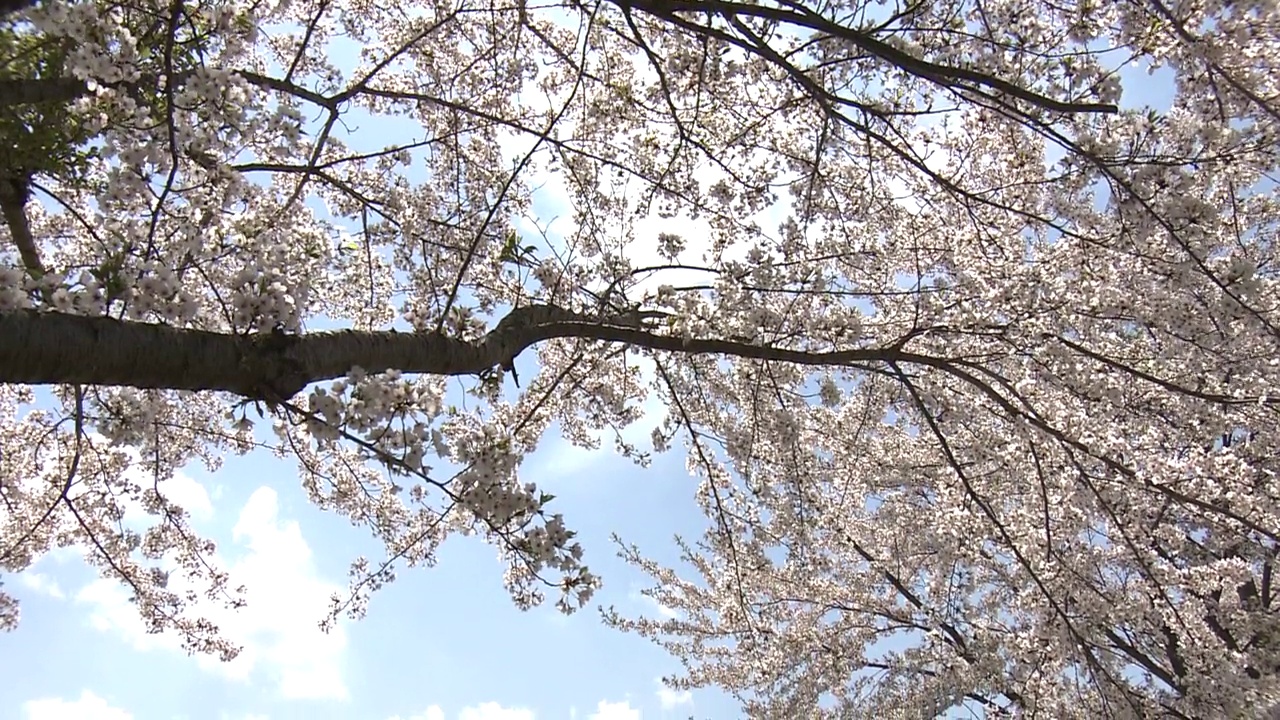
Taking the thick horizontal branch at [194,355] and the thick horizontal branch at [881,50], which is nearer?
the thick horizontal branch at [194,355]

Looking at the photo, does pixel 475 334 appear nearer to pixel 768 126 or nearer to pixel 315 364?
pixel 315 364

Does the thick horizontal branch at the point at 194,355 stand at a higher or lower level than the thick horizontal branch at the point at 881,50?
lower

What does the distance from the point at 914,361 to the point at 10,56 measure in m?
4.05

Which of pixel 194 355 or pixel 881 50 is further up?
Result: pixel 881 50

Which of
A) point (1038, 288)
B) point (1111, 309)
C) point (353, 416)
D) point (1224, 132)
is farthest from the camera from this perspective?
point (1111, 309)

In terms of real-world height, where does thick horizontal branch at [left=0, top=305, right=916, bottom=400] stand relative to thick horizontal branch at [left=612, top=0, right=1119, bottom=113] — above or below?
below

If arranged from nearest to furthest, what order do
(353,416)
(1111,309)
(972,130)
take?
1. (353,416)
2. (1111,309)
3. (972,130)

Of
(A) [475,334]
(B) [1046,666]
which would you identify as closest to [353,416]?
(A) [475,334]

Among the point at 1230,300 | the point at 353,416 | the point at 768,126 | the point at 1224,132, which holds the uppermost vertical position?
the point at 768,126

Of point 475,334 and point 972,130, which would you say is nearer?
A: point 475,334

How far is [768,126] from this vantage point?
451 cm

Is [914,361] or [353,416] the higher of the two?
[914,361]

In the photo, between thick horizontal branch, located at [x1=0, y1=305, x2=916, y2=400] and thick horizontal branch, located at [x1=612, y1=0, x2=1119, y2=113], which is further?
thick horizontal branch, located at [x1=612, y1=0, x2=1119, y2=113]

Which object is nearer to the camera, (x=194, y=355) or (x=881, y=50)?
(x=194, y=355)
